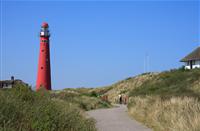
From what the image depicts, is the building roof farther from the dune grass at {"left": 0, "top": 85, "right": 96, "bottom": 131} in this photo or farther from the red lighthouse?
the dune grass at {"left": 0, "top": 85, "right": 96, "bottom": 131}

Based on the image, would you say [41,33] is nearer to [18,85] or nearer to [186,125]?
[18,85]

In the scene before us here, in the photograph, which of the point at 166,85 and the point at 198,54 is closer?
the point at 166,85

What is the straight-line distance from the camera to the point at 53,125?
1096cm

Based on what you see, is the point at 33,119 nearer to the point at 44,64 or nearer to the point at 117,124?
the point at 117,124

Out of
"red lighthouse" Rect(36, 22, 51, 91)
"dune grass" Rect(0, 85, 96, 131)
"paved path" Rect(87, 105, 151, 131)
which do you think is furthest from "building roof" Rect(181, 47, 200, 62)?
"dune grass" Rect(0, 85, 96, 131)

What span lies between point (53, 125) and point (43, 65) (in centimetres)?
4295

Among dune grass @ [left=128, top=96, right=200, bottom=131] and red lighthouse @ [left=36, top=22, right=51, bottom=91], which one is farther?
red lighthouse @ [left=36, top=22, right=51, bottom=91]

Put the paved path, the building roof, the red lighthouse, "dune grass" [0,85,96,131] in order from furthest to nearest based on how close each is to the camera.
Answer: the building roof < the red lighthouse < the paved path < "dune grass" [0,85,96,131]

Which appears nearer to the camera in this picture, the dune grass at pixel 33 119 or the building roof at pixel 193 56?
the dune grass at pixel 33 119

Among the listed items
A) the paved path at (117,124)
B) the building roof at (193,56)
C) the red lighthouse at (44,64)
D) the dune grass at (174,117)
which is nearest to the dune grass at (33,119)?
the dune grass at (174,117)

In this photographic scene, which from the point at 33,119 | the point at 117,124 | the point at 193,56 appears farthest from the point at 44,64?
the point at 33,119

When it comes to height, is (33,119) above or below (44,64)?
below

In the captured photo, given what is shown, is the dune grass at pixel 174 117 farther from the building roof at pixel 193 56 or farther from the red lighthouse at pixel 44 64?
the building roof at pixel 193 56

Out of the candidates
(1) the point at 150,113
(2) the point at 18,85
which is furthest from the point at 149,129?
(2) the point at 18,85
